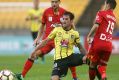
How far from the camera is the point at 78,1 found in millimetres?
33156

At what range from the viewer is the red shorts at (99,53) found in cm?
1161

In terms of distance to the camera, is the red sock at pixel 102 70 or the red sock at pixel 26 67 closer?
the red sock at pixel 102 70

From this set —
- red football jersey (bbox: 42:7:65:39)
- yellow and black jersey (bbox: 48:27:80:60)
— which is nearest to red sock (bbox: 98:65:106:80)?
yellow and black jersey (bbox: 48:27:80:60)

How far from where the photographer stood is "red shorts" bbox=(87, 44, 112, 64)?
38.1 ft

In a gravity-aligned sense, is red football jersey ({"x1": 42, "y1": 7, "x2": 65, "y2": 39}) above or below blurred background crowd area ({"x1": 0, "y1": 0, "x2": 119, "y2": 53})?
below

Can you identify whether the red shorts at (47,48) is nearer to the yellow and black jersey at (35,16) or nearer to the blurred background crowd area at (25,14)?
the yellow and black jersey at (35,16)

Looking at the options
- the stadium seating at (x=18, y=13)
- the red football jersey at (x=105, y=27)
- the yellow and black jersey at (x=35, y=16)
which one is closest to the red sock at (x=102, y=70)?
the red football jersey at (x=105, y=27)

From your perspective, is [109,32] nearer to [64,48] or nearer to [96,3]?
[64,48]

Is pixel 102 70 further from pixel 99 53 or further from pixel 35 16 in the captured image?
pixel 35 16

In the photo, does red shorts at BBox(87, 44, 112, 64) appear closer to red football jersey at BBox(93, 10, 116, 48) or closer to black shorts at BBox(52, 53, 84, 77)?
red football jersey at BBox(93, 10, 116, 48)

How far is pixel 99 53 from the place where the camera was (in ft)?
38.6

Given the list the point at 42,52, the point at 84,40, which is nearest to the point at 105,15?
the point at 42,52

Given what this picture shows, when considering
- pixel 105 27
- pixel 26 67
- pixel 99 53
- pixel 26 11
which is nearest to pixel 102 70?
pixel 99 53

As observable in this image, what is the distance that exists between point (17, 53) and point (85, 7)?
6.60 metres
